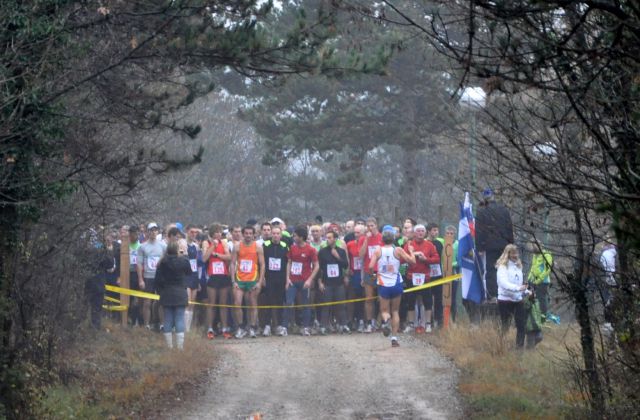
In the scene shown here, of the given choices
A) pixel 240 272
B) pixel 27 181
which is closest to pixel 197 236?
pixel 240 272

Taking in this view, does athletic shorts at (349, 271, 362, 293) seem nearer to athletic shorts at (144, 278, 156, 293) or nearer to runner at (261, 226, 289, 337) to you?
runner at (261, 226, 289, 337)

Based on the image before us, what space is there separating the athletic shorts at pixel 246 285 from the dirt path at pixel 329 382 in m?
1.91

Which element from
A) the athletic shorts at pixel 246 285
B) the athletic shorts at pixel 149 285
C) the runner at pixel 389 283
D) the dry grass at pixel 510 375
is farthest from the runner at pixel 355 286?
the athletic shorts at pixel 149 285

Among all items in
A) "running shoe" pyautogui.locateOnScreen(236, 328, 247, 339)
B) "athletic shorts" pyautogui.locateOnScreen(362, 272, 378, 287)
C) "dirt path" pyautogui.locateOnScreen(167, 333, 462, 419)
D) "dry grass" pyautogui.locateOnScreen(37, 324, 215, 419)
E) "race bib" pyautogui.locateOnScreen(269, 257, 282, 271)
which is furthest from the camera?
"athletic shorts" pyautogui.locateOnScreen(362, 272, 378, 287)

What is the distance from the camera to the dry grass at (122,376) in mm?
12773

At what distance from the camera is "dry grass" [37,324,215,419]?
503 inches

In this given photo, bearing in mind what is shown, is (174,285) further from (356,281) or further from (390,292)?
(356,281)

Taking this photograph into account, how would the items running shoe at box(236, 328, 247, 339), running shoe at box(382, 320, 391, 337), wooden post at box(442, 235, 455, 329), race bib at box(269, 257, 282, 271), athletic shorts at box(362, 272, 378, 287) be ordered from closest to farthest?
running shoe at box(382, 320, 391, 337) → wooden post at box(442, 235, 455, 329) → running shoe at box(236, 328, 247, 339) → race bib at box(269, 257, 282, 271) → athletic shorts at box(362, 272, 378, 287)

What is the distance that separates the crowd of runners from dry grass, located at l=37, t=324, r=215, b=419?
2.75m

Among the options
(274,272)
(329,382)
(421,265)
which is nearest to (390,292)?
(421,265)

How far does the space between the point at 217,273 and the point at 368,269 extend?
313 cm

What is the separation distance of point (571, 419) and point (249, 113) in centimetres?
2531

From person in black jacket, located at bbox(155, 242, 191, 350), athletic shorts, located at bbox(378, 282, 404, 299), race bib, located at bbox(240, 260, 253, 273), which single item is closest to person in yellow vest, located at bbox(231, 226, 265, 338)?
race bib, located at bbox(240, 260, 253, 273)

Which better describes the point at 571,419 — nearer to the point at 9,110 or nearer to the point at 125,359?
the point at 9,110
